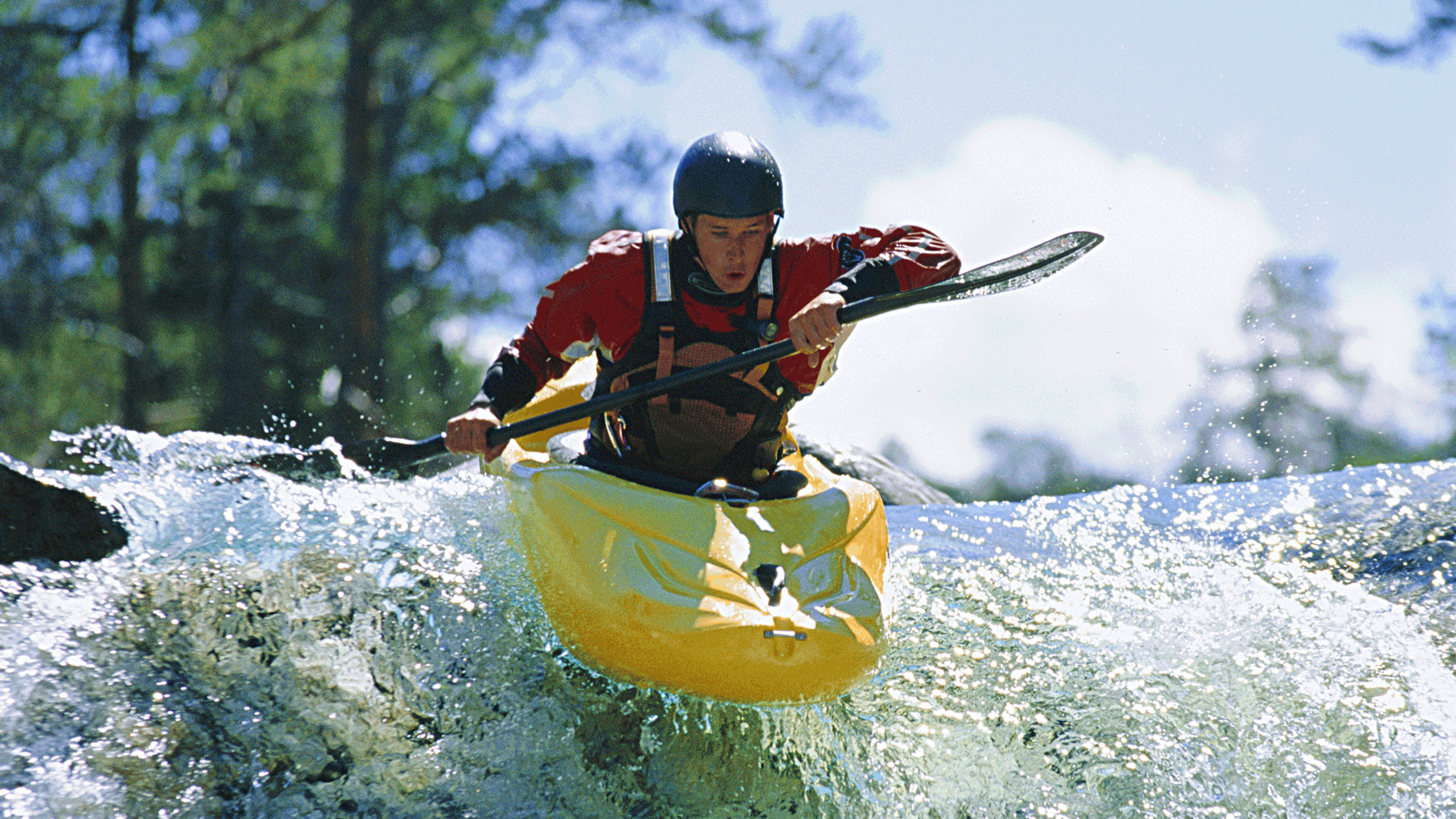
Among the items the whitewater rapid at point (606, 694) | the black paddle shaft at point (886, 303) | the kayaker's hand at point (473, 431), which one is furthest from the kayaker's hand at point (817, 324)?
the kayaker's hand at point (473, 431)

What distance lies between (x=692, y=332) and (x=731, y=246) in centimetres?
27

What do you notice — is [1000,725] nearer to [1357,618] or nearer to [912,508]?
[1357,618]

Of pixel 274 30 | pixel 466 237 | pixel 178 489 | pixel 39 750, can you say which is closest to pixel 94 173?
pixel 274 30

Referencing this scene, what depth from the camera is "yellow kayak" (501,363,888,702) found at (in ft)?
7.81

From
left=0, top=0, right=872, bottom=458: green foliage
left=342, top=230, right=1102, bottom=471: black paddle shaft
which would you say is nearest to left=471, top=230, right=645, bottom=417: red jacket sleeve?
left=342, top=230, right=1102, bottom=471: black paddle shaft

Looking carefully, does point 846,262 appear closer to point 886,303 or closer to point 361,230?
point 886,303

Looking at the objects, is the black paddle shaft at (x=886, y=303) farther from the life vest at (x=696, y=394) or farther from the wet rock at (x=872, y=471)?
the wet rock at (x=872, y=471)

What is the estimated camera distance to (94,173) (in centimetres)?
1216

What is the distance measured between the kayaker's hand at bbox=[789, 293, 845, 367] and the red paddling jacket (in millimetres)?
220

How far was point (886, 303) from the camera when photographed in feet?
9.39

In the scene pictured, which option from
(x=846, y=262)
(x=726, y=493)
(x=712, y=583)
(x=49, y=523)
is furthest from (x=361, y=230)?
(x=712, y=583)

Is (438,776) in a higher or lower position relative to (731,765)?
higher

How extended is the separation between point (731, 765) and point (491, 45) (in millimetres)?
10522

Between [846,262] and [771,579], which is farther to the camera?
[846,262]
